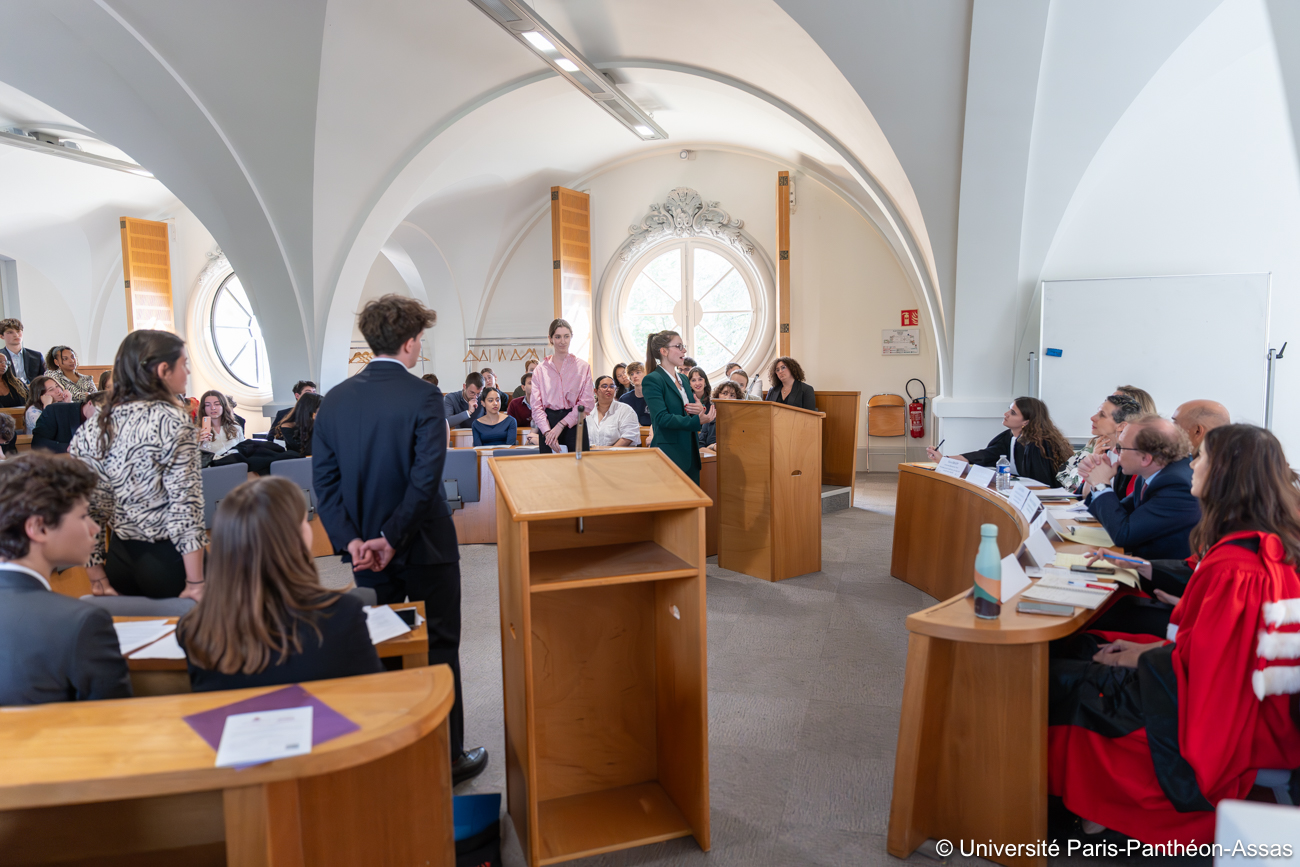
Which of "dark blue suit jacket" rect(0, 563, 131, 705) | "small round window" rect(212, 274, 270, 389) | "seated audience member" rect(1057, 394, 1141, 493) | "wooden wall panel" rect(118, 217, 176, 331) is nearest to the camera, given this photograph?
"dark blue suit jacket" rect(0, 563, 131, 705)

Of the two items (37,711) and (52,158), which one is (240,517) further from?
(52,158)

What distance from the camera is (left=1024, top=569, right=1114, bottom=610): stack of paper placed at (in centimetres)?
235

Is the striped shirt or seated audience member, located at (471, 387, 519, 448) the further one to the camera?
seated audience member, located at (471, 387, 519, 448)

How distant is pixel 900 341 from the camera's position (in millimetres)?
10039

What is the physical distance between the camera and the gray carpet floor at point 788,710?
2.37 metres

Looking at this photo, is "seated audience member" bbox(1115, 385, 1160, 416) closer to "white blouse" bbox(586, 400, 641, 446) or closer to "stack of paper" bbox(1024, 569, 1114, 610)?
"stack of paper" bbox(1024, 569, 1114, 610)

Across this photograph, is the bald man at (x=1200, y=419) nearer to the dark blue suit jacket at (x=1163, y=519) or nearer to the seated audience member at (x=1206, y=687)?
the dark blue suit jacket at (x=1163, y=519)

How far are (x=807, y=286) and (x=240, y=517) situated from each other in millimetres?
9527

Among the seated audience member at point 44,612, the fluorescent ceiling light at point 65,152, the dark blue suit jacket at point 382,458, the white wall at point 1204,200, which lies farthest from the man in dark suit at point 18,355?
the white wall at point 1204,200

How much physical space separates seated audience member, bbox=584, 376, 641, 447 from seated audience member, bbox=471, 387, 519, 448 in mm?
1385

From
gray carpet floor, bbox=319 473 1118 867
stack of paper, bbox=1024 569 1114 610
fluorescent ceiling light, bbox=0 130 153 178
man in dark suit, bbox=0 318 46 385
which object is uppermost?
fluorescent ceiling light, bbox=0 130 153 178

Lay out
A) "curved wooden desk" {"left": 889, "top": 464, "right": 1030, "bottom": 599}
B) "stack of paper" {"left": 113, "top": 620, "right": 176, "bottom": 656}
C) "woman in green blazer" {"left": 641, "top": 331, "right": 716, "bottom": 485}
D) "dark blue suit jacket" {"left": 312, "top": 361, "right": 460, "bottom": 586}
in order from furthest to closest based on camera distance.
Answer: "woman in green blazer" {"left": 641, "top": 331, "right": 716, "bottom": 485} → "curved wooden desk" {"left": 889, "top": 464, "right": 1030, "bottom": 599} → "dark blue suit jacket" {"left": 312, "top": 361, "right": 460, "bottom": 586} → "stack of paper" {"left": 113, "top": 620, "right": 176, "bottom": 656}

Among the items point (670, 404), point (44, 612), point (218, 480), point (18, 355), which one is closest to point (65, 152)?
point (18, 355)

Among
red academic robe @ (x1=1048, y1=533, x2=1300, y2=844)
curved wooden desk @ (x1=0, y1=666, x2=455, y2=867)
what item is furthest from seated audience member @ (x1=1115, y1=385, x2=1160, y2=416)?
curved wooden desk @ (x1=0, y1=666, x2=455, y2=867)
